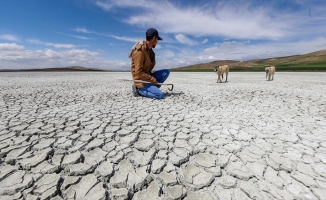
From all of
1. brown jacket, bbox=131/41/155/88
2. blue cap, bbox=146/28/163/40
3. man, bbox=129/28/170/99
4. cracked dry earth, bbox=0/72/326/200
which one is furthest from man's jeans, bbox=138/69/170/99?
cracked dry earth, bbox=0/72/326/200

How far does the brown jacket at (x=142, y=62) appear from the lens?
14.9ft

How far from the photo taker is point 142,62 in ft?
15.3

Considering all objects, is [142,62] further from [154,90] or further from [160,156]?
[160,156]

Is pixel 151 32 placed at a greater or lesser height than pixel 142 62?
greater

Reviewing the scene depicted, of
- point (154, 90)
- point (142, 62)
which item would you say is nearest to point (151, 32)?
point (142, 62)

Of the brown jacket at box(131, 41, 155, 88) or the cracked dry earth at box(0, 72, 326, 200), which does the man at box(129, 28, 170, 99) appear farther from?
the cracked dry earth at box(0, 72, 326, 200)

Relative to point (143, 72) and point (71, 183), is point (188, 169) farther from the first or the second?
point (143, 72)

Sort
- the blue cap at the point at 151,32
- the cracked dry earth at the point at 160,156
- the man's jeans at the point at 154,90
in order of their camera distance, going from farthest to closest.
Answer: the man's jeans at the point at 154,90, the blue cap at the point at 151,32, the cracked dry earth at the point at 160,156

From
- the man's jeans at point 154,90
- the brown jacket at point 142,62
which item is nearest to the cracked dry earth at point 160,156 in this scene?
the man's jeans at point 154,90

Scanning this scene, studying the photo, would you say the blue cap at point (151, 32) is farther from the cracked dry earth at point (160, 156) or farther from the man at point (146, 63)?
the cracked dry earth at point (160, 156)

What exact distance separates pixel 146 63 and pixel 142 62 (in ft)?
0.49

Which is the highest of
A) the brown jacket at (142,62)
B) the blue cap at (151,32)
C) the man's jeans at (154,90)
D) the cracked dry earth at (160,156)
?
the blue cap at (151,32)

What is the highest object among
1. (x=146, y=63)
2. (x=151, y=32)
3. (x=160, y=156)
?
(x=151, y=32)

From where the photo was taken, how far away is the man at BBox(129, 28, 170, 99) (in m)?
4.54
